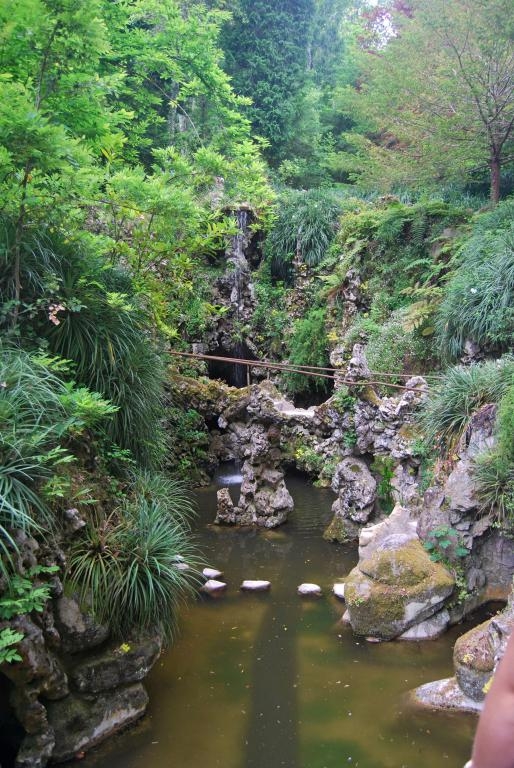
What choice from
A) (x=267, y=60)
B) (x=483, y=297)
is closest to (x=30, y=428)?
(x=483, y=297)

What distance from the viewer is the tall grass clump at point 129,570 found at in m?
3.99

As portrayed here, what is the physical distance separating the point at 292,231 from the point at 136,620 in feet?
38.2

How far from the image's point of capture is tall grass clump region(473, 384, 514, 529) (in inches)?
214

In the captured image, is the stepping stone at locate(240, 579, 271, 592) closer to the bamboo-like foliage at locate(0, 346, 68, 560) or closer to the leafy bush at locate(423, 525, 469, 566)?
the leafy bush at locate(423, 525, 469, 566)

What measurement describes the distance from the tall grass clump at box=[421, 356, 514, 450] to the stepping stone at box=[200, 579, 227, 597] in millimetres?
2992

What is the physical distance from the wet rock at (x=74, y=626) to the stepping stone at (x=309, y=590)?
287 cm

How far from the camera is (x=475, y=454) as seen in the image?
5.82 m

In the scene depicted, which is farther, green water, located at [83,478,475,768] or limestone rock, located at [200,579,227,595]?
limestone rock, located at [200,579,227,595]

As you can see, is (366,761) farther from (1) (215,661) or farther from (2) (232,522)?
(2) (232,522)

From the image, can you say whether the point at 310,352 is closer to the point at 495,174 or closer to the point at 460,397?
the point at 495,174

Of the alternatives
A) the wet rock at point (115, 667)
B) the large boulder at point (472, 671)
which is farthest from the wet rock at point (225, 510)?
the large boulder at point (472, 671)

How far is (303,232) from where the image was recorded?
553 inches

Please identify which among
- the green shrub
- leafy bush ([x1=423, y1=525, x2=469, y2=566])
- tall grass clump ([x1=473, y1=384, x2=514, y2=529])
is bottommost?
leafy bush ([x1=423, y1=525, x2=469, y2=566])

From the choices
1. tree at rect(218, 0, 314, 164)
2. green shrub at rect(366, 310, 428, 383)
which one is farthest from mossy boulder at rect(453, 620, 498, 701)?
tree at rect(218, 0, 314, 164)
